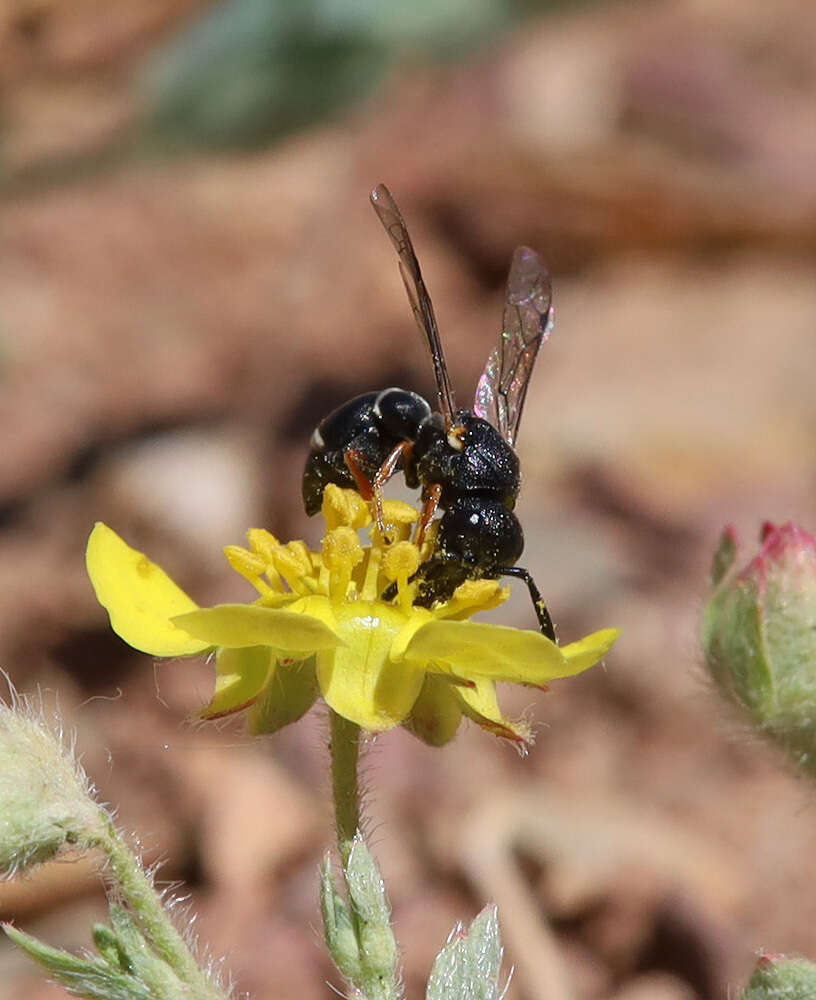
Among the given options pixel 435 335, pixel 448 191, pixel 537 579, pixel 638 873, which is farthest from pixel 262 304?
pixel 435 335

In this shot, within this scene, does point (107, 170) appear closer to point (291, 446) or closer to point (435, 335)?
point (291, 446)

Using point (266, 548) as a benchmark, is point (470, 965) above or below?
below

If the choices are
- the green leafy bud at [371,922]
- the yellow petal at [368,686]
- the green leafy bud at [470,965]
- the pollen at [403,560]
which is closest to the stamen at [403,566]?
the pollen at [403,560]

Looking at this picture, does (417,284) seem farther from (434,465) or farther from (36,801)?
(36,801)

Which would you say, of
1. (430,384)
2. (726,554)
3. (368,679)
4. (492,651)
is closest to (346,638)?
(368,679)

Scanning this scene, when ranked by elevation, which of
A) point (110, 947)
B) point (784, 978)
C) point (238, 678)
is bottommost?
point (784, 978)

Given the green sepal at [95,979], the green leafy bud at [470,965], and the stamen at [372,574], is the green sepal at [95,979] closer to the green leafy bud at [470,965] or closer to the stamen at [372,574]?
the green leafy bud at [470,965]

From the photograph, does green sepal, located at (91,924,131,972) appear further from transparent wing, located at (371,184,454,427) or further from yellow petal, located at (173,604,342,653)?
transparent wing, located at (371,184,454,427)
